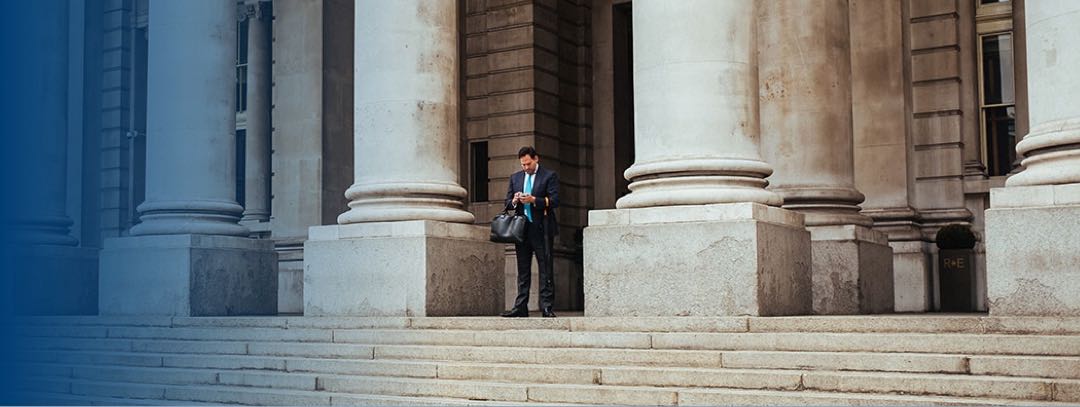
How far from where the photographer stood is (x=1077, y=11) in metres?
14.1

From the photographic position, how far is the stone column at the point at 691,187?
15891mm

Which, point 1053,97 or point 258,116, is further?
point 258,116

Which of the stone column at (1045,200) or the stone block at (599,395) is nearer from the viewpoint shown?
the stone block at (599,395)

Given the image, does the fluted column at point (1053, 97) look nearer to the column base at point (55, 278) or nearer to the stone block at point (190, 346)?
the stone block at point (190, 346)

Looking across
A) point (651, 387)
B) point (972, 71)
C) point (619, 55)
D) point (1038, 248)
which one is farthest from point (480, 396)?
point (619, 55)

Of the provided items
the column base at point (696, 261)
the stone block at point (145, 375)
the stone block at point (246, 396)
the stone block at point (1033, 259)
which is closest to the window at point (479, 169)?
the stone block at point (145, 375)

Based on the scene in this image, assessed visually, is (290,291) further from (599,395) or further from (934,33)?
(599,395)

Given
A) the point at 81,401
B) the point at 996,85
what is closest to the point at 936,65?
the point at 996,85

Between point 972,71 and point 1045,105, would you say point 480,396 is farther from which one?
point 972,71

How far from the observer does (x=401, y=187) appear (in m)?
19.9

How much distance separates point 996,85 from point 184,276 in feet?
52.3

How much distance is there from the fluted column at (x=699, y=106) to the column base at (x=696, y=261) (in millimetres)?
363

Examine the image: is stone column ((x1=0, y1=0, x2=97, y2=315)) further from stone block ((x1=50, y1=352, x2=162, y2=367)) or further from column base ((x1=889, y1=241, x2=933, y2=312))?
column base ((x1=889, y1=241, x2=933, y2=312))

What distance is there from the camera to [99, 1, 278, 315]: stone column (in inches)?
920
